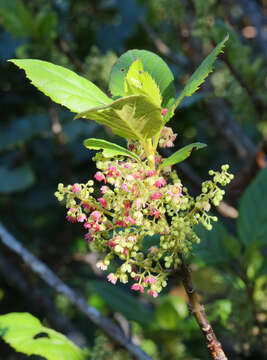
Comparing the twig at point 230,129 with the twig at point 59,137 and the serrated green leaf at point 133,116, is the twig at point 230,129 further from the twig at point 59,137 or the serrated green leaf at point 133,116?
the serrated green leaf at point 133,116

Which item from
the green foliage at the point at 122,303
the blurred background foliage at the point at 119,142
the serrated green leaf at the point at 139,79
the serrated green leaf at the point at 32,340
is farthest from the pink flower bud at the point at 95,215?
the green foliage at the point at 122,303

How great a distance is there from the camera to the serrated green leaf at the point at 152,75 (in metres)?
0.89

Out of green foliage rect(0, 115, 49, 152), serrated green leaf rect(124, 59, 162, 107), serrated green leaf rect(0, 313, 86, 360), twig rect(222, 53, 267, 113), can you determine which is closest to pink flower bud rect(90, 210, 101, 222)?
serrated green leaf rect(124, 59, 162, 107)

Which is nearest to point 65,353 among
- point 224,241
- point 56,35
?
point 224,241

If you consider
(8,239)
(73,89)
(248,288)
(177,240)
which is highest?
(73,89)

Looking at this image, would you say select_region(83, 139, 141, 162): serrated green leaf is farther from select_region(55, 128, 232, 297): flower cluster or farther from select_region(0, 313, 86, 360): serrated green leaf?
select_region(0, 313, 86, 360): serrated green leaf

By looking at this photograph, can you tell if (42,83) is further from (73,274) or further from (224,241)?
(73,274)

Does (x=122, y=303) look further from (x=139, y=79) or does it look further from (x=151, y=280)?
(x=139, y=79)

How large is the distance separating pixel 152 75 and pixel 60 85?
23 cm

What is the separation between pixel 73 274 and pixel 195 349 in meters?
1.50

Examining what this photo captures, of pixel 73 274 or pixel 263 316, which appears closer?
pixel 263 316

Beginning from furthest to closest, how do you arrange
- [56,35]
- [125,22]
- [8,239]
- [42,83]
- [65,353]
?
[125,22] → [56,35] → [8,239] → [65,353] → [42,83]

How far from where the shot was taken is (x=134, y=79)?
2.51ft

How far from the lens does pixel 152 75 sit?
90 cm
